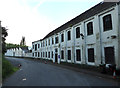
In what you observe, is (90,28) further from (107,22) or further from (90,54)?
(90,54)

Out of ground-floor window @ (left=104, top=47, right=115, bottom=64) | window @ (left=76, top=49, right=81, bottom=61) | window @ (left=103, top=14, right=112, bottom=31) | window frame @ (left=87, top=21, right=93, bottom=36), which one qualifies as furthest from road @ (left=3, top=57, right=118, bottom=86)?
window frame @ (left=87, top=21, right=93, bottom=36)

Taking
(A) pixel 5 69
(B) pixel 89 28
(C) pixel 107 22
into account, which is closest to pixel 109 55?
(C) pixel 107 22

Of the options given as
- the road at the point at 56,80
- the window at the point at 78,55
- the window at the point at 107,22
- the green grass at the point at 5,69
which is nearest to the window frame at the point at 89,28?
the window at the point at 107,22

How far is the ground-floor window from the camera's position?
453 inches

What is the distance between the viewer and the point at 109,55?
11.9m

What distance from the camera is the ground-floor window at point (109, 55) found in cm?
1151

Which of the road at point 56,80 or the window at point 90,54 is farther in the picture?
the window at point 90,54

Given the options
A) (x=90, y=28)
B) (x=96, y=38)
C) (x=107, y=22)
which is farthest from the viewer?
(x=90, y=28)

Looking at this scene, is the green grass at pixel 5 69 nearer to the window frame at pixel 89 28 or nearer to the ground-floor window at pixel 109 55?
the ground-floor window at pixel 109 55

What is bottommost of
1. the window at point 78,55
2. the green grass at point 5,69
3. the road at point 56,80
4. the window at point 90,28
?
the road at point 56,80

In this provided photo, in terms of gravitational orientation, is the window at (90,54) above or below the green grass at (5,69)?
above

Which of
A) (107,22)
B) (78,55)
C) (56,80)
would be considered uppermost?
(107,22)

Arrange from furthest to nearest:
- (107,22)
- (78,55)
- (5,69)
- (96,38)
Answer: (78,55), (96,38), (107,22), (5,69)

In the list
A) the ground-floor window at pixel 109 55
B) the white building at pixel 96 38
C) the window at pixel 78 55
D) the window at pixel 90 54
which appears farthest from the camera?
the window at pixel 78 55
